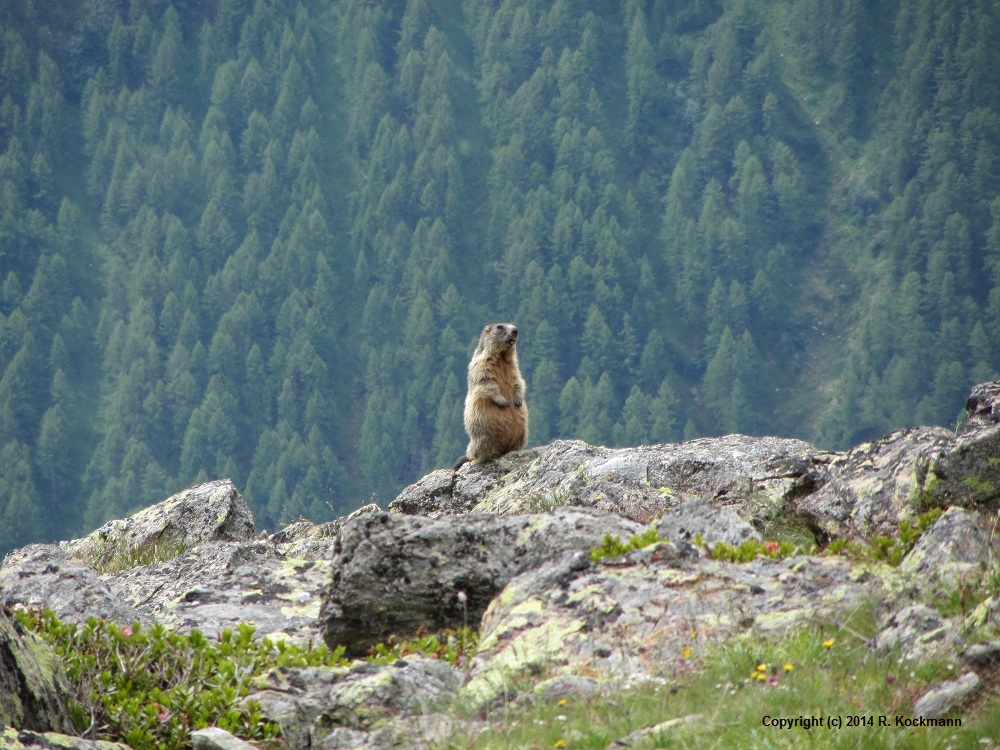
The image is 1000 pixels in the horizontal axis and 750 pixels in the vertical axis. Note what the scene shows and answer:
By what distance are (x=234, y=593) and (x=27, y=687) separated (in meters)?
3.94

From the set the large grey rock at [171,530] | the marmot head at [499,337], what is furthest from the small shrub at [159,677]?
the marmot head at [499,337]

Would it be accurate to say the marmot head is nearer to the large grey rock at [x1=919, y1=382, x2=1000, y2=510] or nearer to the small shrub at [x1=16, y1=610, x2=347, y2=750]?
the large grey rock at [x1=919, y1=382, x2=1000, y2=510]

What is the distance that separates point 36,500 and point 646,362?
336 feet

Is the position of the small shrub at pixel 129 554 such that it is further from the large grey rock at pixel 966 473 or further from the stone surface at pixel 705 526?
the large grey rock at pixel 966 473

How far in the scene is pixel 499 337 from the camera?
17.1 m

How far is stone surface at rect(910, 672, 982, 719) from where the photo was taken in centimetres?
553

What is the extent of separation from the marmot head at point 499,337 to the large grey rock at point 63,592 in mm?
8488

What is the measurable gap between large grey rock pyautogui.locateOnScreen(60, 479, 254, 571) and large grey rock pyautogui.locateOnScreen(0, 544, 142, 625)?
487cm

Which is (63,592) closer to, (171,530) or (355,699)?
(355,699)

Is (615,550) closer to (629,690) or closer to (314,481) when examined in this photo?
(629,690)

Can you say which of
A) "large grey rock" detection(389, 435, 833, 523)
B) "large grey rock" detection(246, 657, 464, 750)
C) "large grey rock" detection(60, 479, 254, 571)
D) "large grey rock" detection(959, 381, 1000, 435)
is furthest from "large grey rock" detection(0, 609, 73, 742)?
"large grey rock" detection(959, 381, 1000, 435)

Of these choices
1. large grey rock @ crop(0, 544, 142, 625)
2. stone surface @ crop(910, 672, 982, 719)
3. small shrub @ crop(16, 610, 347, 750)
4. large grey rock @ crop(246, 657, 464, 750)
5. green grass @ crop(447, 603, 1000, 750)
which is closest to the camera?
green grass @ crop(447, 603, 1000, 750)

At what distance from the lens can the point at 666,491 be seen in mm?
12039

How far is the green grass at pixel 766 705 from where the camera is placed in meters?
5.40
